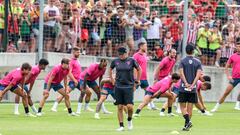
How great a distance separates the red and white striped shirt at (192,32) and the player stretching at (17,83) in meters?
9.03

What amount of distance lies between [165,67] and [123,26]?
12.1 ft

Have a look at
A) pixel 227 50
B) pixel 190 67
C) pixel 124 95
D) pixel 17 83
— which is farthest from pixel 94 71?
pixel 227 50

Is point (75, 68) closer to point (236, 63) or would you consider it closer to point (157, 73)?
point (157, 73)

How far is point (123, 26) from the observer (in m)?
32.2

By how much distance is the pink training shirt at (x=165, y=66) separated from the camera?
2893 cm

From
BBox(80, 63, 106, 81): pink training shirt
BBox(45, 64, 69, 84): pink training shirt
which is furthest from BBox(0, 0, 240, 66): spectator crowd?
BBox(45, 64, 69, 84): pink training shirt

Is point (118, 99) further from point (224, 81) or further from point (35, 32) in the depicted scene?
point (224, 81)

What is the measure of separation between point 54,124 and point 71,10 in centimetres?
939

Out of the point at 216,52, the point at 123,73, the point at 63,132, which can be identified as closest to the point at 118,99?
the point at 123,73

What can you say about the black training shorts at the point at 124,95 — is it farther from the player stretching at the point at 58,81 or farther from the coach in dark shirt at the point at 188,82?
the player stretching at the point at 58,81

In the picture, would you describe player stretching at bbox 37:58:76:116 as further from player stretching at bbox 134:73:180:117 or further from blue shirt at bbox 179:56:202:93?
→ blue shirt at bbox 179:56:202:93

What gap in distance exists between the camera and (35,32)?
1228 inches

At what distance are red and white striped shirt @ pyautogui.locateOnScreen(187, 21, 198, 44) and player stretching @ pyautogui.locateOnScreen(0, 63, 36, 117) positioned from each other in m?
9.03

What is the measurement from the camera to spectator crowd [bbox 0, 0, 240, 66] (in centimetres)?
3112
